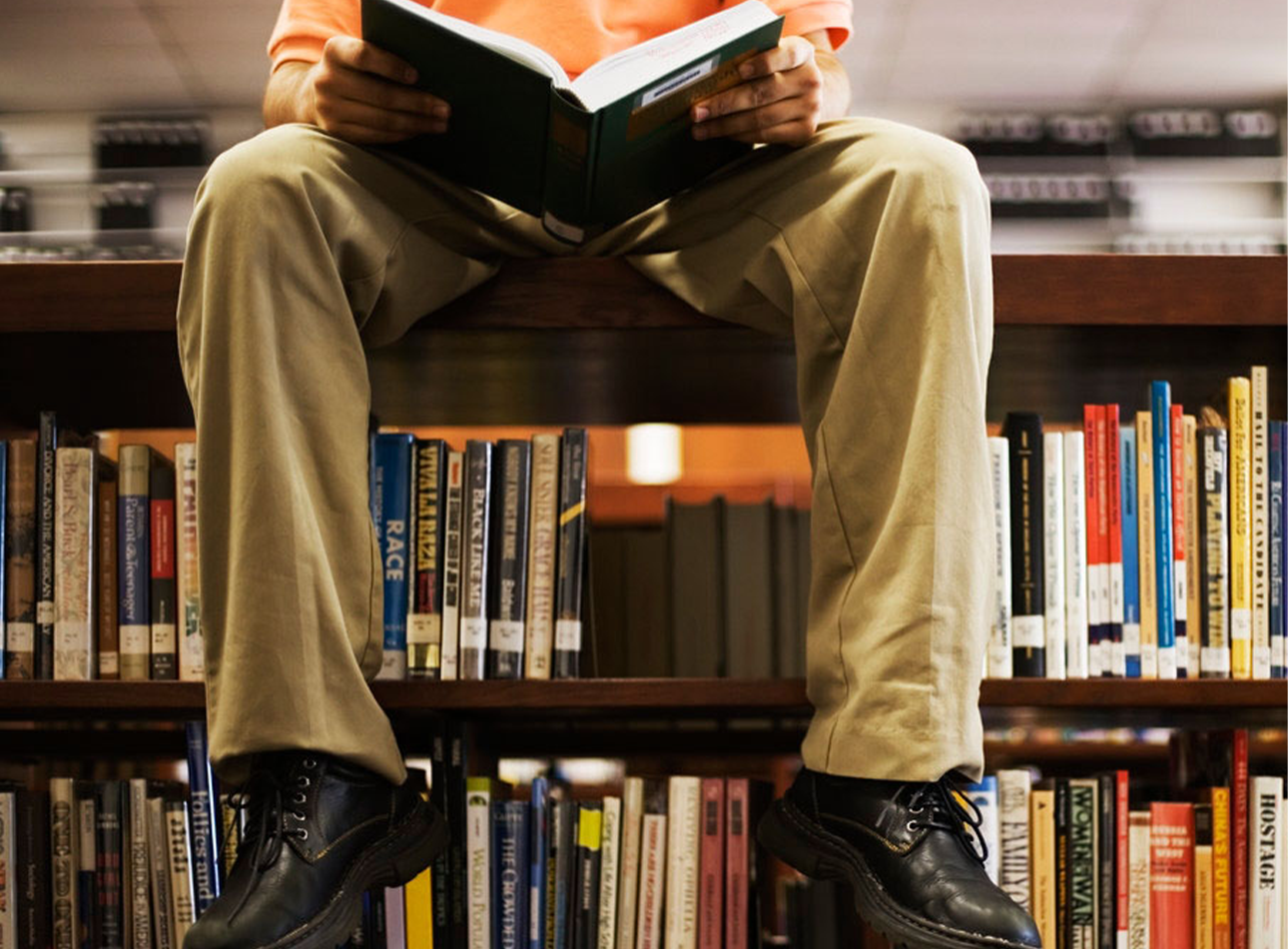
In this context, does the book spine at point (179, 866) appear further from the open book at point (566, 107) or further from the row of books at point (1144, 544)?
the row of books at point (1144, 544)

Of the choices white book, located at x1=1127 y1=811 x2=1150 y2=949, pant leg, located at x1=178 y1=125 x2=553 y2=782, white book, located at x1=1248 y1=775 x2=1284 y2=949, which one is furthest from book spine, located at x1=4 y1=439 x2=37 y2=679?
white book, located at x1=1248 y1=775 x2=1284 y2=949

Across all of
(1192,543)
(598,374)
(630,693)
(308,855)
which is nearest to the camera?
(308,855)

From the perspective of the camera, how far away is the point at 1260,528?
1.24 meters

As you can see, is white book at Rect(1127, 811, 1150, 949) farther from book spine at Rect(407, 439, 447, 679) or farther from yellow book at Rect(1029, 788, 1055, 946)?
book spine at Rect(407, 439, 447, 679)

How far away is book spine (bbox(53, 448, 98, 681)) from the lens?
121 centimetres

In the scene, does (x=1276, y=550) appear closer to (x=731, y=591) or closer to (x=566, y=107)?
(x=731, y=591)

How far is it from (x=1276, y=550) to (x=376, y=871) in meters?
0.84

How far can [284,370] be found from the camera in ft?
3.27

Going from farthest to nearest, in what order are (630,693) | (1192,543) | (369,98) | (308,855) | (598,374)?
(598,374) < (1192,543) < (630,693) < (369,98) < (308,855)

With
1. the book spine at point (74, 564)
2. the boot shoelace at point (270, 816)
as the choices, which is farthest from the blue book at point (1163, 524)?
the book spine at point (74, 564)

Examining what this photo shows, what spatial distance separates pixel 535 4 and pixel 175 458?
55cm

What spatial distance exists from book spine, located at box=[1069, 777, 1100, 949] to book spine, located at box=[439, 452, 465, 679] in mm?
563

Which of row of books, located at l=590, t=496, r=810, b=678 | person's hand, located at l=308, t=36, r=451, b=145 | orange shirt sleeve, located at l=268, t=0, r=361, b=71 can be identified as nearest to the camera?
person's hand, located at l=308, t=36, r=451, b=145

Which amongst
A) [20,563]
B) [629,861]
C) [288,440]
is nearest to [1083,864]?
[629,861]
